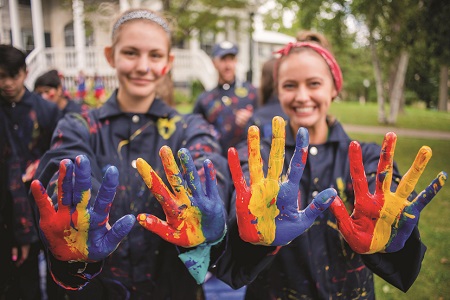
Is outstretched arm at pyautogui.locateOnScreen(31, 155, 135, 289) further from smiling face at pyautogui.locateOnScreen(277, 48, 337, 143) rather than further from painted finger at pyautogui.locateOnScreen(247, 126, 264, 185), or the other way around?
smiling face at pyautogui.locateOnScreen(277, 48, 337, 143)

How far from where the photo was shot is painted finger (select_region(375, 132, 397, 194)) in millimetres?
1138

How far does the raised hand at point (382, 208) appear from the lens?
1.14 m

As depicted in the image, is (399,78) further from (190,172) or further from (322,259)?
(190,172)

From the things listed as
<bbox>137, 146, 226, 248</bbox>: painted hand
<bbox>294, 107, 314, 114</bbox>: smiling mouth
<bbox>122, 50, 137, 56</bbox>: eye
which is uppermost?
<bbox>122, 50, 137, 56</bbox>: eye

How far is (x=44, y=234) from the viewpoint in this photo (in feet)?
3.55

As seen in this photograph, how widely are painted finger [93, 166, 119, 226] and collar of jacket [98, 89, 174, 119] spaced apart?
749 millimetres

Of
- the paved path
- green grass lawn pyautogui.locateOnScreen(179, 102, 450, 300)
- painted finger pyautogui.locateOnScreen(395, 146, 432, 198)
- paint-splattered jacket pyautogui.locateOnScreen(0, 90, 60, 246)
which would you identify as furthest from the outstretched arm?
the paved path

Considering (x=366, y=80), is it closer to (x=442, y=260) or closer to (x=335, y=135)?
(x=442, y=260)

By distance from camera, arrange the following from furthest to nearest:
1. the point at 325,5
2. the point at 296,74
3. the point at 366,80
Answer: the point at 366,80 < the point at 325,5 < the point at 296,74

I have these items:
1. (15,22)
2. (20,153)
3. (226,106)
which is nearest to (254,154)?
(20,153)

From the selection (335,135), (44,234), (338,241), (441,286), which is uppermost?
(335,135)

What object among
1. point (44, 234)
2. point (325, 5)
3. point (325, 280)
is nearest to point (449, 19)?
point (325, 5)

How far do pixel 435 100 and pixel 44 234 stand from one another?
34.3 metres

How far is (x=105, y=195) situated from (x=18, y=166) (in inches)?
73.8
